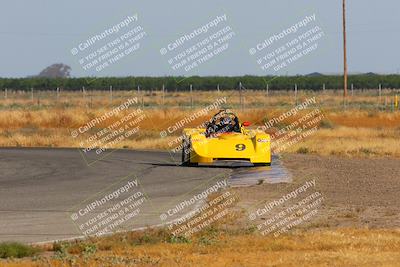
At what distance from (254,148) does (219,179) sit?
101 inches

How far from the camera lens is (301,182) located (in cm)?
2359

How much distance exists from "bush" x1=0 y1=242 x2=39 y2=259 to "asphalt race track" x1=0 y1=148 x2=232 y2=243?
1.38m

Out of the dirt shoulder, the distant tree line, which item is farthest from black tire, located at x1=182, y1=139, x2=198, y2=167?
the distant tree line

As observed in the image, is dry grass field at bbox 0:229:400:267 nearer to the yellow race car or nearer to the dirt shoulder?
the dirt shoulder

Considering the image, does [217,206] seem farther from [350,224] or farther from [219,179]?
[219,179]

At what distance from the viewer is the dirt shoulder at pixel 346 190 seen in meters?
16.8

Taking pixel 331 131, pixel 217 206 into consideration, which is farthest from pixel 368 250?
pixel 331 131

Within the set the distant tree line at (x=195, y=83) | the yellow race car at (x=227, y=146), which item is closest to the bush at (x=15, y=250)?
the yellow race car at (x=227, y=146)

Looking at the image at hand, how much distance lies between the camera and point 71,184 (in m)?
24.2

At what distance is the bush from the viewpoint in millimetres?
12969

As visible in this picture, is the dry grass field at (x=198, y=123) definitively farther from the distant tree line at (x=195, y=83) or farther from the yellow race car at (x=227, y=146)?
the distant tree line at (x=195, y=83)

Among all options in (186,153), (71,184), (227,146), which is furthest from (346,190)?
(186,153)

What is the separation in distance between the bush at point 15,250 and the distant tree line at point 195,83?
11720cm

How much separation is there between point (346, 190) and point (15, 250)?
33.6 feet
